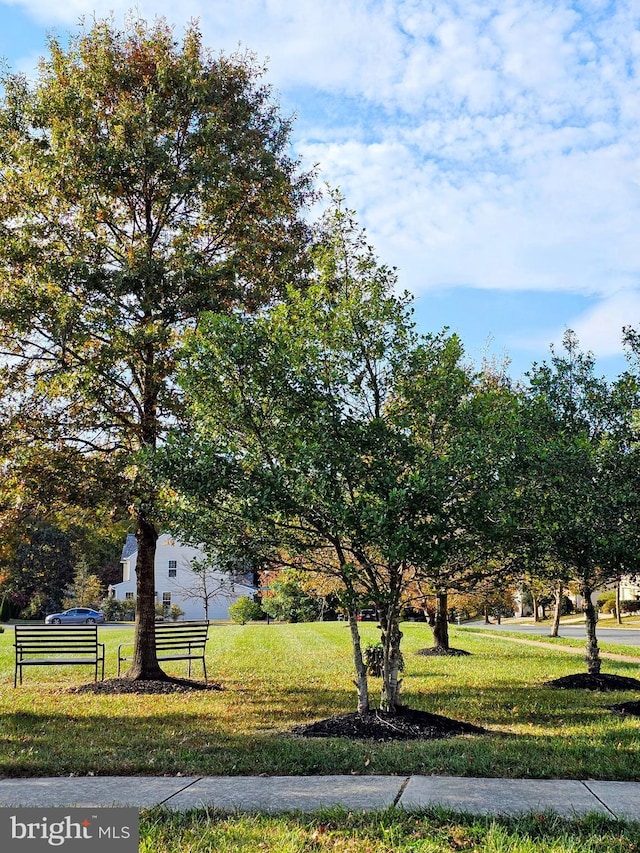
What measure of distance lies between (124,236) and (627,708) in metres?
12.2

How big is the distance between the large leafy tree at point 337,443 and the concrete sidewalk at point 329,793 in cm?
243

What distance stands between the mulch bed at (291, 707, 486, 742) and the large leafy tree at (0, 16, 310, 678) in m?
5.12

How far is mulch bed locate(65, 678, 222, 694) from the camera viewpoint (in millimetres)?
13636

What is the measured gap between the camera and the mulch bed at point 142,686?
13636 millimetres

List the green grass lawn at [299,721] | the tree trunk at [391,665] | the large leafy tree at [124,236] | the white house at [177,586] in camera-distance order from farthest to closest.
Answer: the white house at [177,586], the large leafy tree at [124,236], the tree trunk at [391,665], the green grass lawn at [299,721]

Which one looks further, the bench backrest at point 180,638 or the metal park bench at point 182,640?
→ the bench backrest at point 180,638

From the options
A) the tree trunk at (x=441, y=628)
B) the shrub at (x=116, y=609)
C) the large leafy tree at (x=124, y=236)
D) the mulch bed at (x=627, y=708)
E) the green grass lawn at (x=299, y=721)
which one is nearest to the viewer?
the green grass lawn at (x=299, y=721)

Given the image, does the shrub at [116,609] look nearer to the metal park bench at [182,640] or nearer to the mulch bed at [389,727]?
the metal park bench at [182,640]

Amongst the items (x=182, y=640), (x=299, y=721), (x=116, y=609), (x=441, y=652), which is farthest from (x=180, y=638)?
(x=116, y=609)

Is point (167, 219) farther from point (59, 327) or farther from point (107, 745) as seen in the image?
point (107, 745)

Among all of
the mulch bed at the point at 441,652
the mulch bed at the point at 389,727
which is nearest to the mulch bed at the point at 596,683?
the mulch bed at the point at 389,727

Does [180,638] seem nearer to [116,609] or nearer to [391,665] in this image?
[391,665]

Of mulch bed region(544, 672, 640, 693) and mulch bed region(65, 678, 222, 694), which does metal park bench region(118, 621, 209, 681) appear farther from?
mulch bed region(544, 672, 640, 693)

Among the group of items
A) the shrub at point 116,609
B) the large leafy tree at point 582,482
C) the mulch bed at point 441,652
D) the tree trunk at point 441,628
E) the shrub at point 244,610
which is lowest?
the shrub at point 116,609
